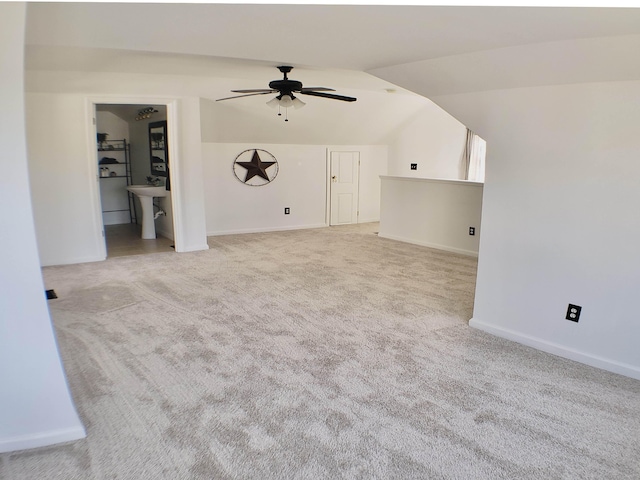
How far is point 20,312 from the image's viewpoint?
6.75 feet

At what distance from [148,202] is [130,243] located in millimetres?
683

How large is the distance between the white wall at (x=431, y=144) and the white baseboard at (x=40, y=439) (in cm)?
727

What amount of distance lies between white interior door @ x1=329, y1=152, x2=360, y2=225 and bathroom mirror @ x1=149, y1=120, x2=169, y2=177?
9.66 feet

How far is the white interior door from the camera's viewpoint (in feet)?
27.2

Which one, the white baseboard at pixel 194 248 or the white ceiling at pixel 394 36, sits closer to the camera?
the white ceiling at pixel 394 36

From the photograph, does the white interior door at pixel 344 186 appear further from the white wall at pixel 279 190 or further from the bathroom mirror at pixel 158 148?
the bathroom mirror at pixel 158 148

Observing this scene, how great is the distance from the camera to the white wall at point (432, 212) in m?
6.06

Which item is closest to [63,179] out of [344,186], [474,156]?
[344,186]

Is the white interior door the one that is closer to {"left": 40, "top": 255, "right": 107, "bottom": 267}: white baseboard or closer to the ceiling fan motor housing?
the ceiling fan motor housing

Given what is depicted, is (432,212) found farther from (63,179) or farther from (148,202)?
(63,179)

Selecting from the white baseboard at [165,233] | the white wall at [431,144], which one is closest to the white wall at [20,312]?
the white baseboard at [165,233]

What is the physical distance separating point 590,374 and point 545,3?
90.7 inches

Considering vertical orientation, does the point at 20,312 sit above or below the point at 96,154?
below

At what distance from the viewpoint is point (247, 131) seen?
23.1 ft
